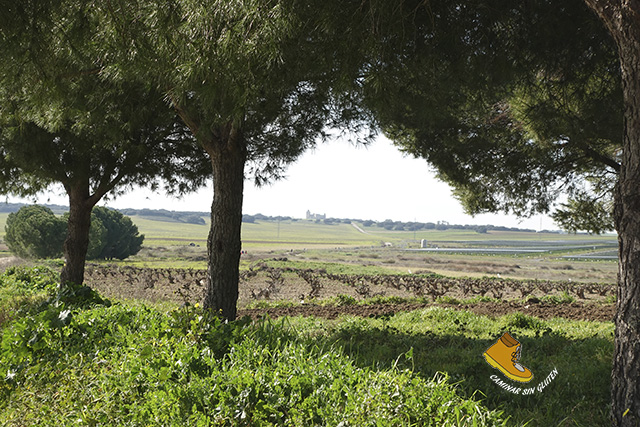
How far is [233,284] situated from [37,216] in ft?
149

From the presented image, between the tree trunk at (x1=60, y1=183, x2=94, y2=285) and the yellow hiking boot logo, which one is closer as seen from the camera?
the yellow hiking boot logo

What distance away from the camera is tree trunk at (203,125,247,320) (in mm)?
6238

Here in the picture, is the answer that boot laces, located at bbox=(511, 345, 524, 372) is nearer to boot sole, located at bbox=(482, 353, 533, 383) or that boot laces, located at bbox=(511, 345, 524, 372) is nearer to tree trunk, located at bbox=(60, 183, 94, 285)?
boot sole, located at bbox=(482, 353, 533, 383)

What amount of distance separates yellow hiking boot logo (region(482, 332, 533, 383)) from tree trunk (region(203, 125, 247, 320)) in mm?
3418

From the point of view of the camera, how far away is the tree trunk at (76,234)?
9758 millimetres

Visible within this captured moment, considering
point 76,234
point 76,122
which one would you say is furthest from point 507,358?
point 76,234

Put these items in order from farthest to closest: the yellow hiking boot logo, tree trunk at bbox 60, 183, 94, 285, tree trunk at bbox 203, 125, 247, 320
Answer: tree trunk at bbox 60, 183, 94, 285
tree trunk at bbox 203, 125, 247, 320
the yellow hiking boot logo

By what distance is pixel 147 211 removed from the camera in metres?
166

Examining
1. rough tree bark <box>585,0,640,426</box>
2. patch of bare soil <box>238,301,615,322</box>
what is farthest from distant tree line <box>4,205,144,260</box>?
rough tree bark <box>585,0,640,426</box>

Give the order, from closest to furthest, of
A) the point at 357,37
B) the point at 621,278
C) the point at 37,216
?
the point at 621,278 < the point at 357,37 < the point at 37,216

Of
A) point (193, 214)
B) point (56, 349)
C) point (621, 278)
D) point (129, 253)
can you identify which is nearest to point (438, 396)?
point (621, 278)

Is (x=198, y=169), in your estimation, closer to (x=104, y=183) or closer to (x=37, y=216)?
(x=104, y=183)

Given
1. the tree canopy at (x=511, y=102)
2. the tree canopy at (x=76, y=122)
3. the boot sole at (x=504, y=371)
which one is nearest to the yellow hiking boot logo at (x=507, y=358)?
the boot sole at (x=504, y=371)

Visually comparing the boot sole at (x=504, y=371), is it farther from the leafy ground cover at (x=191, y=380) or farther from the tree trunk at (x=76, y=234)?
the tree trunk at (x=76, y=234)
